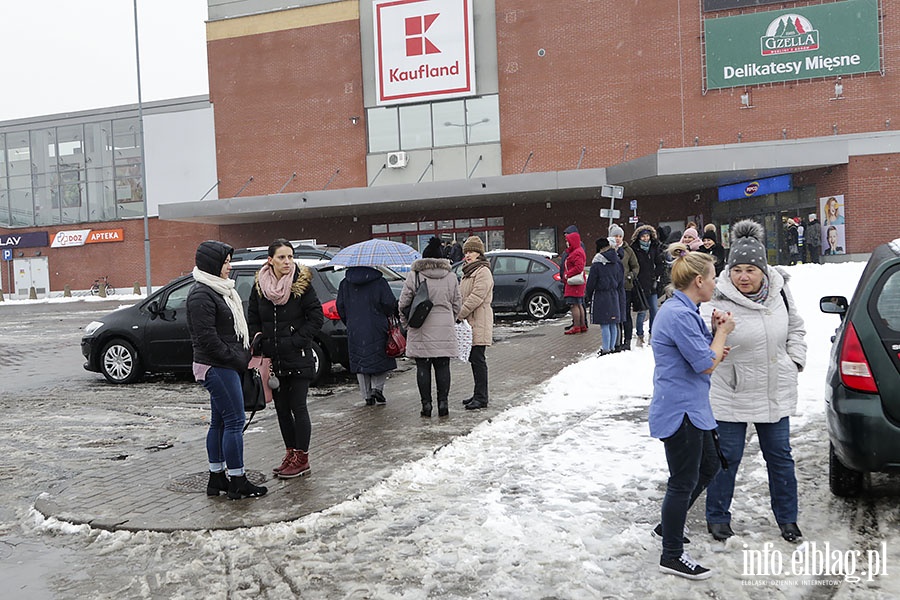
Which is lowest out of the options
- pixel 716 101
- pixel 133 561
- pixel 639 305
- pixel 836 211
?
pixel 133 561

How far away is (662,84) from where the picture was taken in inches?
1283

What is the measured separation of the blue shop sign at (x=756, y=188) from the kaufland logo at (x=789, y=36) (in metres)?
4.96

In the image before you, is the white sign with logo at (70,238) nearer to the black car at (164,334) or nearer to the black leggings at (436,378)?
the black car at (164,334)

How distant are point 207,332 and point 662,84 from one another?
30127 mm

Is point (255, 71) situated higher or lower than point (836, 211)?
higher

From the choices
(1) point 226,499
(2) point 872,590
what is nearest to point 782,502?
(2) point 872,590

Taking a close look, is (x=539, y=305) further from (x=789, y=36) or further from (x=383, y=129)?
(x=383, y=129)

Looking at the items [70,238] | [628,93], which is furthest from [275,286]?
[70,238]

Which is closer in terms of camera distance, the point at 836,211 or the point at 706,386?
the point at 706,386

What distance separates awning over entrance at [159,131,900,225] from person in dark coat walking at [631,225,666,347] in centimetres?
1571

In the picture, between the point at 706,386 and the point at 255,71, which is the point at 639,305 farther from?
the point at 255,71

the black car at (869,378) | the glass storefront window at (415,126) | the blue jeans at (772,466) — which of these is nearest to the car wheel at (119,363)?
the blue jeans at (772,466)

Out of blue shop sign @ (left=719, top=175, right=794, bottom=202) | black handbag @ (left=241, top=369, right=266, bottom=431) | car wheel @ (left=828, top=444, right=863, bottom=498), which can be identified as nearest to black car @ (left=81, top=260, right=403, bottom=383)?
black handbag @ (left=241, top=369, right=266, bottom=431)

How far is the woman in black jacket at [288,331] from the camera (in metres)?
6.18
